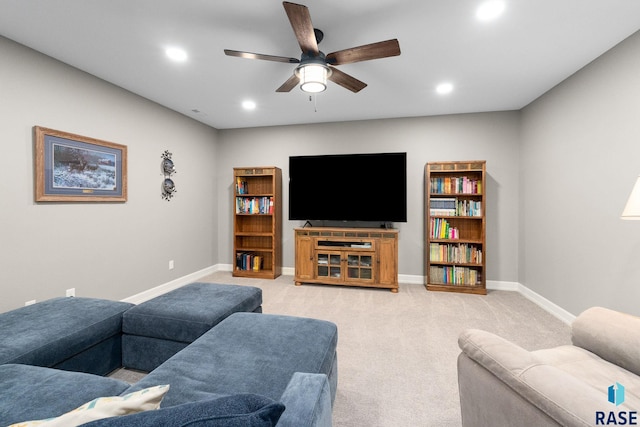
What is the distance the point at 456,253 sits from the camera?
12.8 ft

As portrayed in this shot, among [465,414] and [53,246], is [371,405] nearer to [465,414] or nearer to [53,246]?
[465,414]

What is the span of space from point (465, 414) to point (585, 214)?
2.54 m

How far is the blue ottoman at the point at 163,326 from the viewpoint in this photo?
189 centimetres

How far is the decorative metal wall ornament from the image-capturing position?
3.88m

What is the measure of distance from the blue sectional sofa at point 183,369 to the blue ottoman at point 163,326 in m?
0.04

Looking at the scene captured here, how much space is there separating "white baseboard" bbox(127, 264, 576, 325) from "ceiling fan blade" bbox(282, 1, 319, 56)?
338 cm

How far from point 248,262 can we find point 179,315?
2.79 metres

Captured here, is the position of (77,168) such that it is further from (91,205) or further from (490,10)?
(490,10)

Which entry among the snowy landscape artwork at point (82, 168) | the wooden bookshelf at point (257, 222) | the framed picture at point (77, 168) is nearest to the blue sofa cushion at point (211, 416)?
the framed picture at point (77, 168)

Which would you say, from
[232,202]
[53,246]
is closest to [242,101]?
[232,202]

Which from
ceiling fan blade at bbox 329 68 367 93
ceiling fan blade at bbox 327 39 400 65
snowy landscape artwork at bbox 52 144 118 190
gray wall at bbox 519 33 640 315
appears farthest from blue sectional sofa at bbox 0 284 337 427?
gray wall at bbox 519 33 640 315

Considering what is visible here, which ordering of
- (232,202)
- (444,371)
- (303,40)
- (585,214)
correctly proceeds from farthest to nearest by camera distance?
1. (232,202)
2. (585,214)
3. (444,371)
4. (303,40)

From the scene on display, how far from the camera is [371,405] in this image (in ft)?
5.65

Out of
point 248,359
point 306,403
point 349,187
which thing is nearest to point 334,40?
point 349,187
